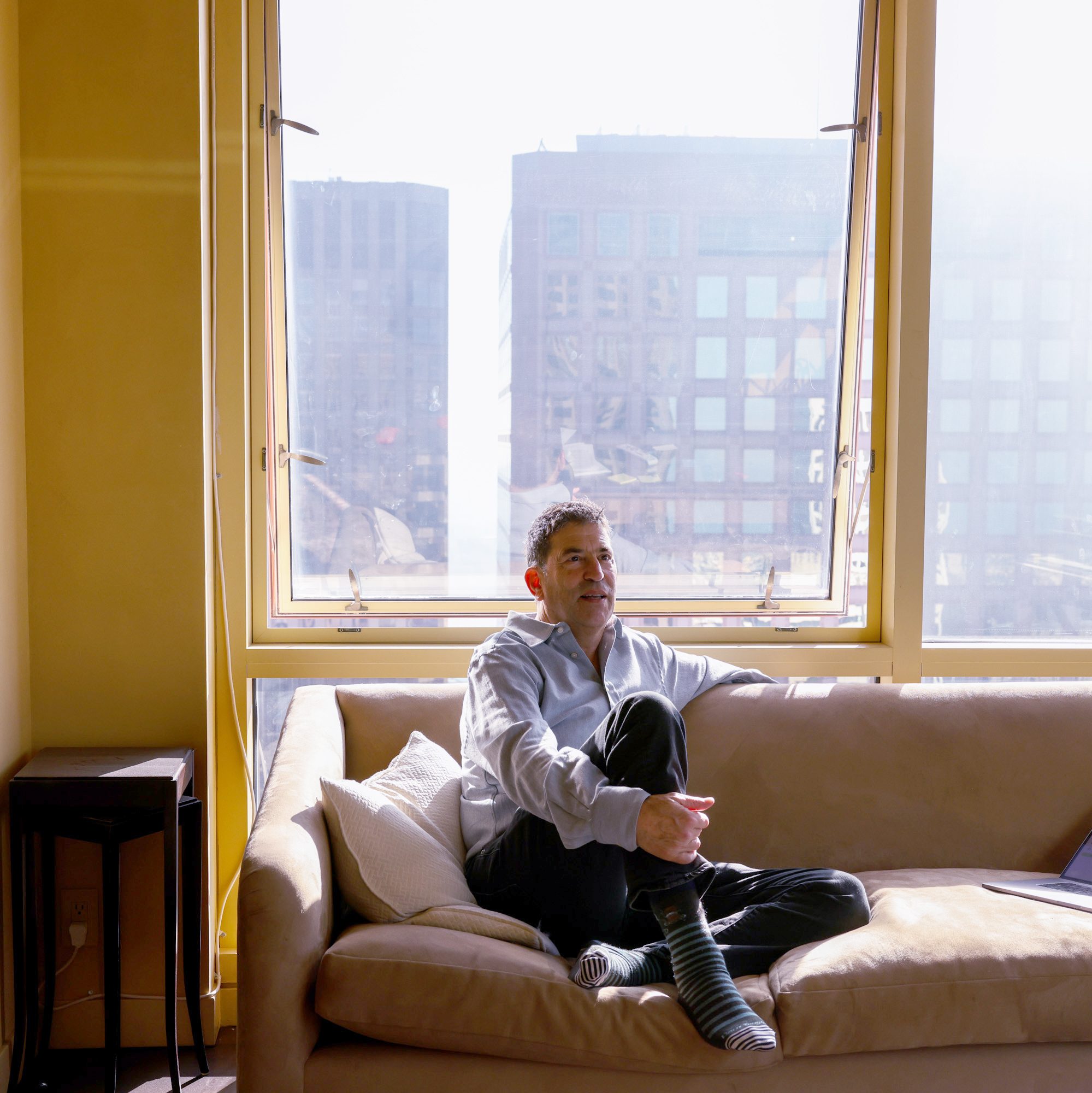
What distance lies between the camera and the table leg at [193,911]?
7.47 ft

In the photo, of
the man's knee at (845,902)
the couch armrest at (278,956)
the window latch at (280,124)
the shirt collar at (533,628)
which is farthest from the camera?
the window latch at (280,124)

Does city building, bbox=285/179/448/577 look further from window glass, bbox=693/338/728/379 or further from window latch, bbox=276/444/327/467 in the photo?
window glass, bbox=693/338/728/379

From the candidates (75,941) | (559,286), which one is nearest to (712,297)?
(559,286)

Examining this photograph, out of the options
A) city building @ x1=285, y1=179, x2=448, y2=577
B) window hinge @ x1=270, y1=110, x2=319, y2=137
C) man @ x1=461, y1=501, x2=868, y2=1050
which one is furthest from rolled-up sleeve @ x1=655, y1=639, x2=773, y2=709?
window hinge @ x1=270, y1=110, x2=319, y2=137

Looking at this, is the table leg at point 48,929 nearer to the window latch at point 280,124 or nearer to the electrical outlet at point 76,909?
the electrical outlet at point 76,909

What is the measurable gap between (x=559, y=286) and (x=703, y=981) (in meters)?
1.86

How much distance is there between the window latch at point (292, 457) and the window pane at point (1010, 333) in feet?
5.68

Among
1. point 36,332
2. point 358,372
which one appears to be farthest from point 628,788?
point 36,332

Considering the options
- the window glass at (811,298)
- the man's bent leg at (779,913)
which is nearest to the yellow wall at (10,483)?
the man's bent leg at (779,913)

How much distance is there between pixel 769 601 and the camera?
9.43 ft

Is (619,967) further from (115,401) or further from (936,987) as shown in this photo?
(115,401)

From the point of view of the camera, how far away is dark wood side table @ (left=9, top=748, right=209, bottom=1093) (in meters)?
2.09

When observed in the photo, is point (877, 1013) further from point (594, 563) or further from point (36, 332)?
point (36, 332)

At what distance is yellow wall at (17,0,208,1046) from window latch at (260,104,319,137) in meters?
0.31
